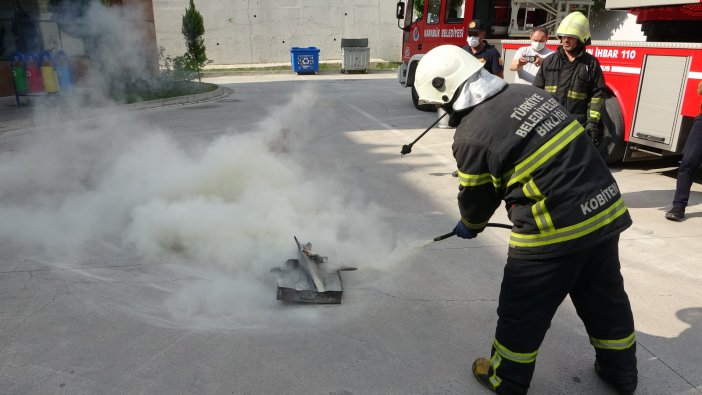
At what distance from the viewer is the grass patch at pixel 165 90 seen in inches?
484

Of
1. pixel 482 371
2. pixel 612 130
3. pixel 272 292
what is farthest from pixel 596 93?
pixel 272 292

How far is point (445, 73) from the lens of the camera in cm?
233

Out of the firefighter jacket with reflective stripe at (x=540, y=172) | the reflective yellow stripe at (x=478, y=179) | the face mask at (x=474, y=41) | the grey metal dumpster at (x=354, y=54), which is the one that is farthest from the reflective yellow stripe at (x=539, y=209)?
the grey metal dumpster at (x=354, y=54)

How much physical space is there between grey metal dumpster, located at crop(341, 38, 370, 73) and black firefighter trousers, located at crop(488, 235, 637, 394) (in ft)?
64.9

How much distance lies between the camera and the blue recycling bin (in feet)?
68.0

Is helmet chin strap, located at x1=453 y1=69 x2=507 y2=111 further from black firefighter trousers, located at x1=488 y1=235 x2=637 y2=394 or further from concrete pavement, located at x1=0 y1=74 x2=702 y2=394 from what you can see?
concrete pavement, located at x1=0 y1=74 x2=702 y2=394

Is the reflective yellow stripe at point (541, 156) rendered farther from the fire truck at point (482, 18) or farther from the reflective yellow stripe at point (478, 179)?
the fire truck at point (482, 18)

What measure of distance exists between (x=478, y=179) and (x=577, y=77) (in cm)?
296

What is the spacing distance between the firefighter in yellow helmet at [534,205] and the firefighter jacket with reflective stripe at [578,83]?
8.66 feet

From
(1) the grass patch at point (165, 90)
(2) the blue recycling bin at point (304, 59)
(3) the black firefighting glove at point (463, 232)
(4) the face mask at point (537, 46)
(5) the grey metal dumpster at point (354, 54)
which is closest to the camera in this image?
(3) the black firefighting glove at point (463, 232)

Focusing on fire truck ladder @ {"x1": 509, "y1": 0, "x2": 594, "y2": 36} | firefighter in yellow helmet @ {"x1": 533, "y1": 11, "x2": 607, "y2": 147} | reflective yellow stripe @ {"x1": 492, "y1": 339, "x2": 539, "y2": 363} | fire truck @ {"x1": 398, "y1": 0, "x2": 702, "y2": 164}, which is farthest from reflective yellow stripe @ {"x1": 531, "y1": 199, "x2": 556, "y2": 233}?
fire truck ladder @ {"x1": 509, "y1": 0, "x2": 594, "y2": 36}

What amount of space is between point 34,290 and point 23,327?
485 mm

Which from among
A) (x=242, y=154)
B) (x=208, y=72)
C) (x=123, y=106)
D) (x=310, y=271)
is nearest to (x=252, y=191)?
(x=242, y=154)

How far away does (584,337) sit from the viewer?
9.69 ft
